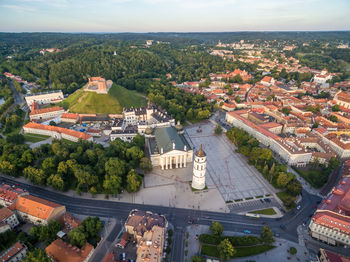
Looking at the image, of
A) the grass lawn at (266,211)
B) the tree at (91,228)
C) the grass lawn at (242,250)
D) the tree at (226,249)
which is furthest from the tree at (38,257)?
the grass lawn at (266,211)

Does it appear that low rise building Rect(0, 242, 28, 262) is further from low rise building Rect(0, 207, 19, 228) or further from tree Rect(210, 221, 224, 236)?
tree Rect(210, 221, 224, 236)

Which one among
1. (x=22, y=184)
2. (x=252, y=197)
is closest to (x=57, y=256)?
(x=22, y=184)

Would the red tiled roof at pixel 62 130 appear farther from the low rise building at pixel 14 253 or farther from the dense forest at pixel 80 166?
the low rise building at pixel 14 253

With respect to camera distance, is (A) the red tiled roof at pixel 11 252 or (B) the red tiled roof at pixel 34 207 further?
(B) the red tiled roof at pixel 34 207

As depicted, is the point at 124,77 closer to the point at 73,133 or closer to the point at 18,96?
the point at 18,96

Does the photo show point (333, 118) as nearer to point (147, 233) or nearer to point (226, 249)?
point (226, 249)

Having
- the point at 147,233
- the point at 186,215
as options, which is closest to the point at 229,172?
the point at 186,215

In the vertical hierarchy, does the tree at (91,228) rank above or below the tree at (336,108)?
below
